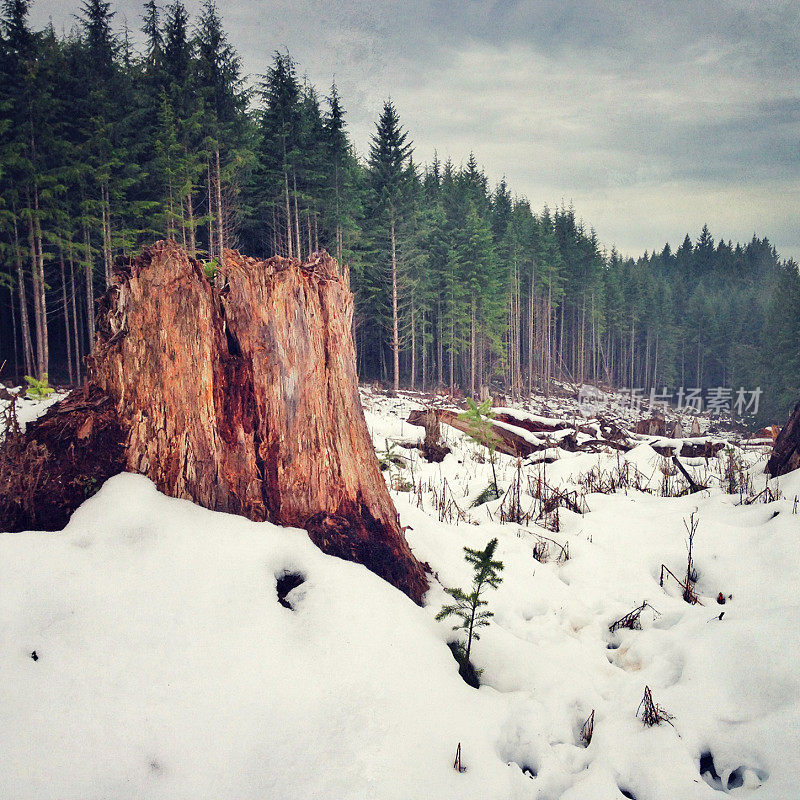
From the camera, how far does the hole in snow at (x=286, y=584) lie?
2.17 m

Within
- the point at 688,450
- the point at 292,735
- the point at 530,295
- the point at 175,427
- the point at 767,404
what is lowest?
the point at 767,404

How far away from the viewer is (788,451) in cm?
539

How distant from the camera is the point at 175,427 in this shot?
2.47m

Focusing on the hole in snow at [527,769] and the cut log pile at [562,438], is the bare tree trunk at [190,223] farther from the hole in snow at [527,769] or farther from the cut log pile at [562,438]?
the hole in snow at [527,769]

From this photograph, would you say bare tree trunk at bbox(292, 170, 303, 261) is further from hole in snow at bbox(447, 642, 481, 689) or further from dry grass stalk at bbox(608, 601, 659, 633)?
hole in snow at bbox(447, 642, 481, 689)

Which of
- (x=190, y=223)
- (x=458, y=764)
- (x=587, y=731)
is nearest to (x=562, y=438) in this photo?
(x=587, y=731)

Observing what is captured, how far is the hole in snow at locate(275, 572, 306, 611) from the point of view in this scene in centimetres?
217

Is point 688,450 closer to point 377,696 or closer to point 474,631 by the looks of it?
point 474,631

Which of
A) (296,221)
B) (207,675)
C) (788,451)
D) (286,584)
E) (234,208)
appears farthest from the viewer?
(296,221)

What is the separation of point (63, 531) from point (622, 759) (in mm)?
2448

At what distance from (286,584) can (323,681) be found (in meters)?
0.53

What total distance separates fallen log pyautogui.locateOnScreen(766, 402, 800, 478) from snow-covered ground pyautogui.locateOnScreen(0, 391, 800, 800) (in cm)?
327

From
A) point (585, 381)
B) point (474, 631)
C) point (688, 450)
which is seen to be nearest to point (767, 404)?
point (585, 381)

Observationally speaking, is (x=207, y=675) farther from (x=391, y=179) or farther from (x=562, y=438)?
(x=391, y=179)
